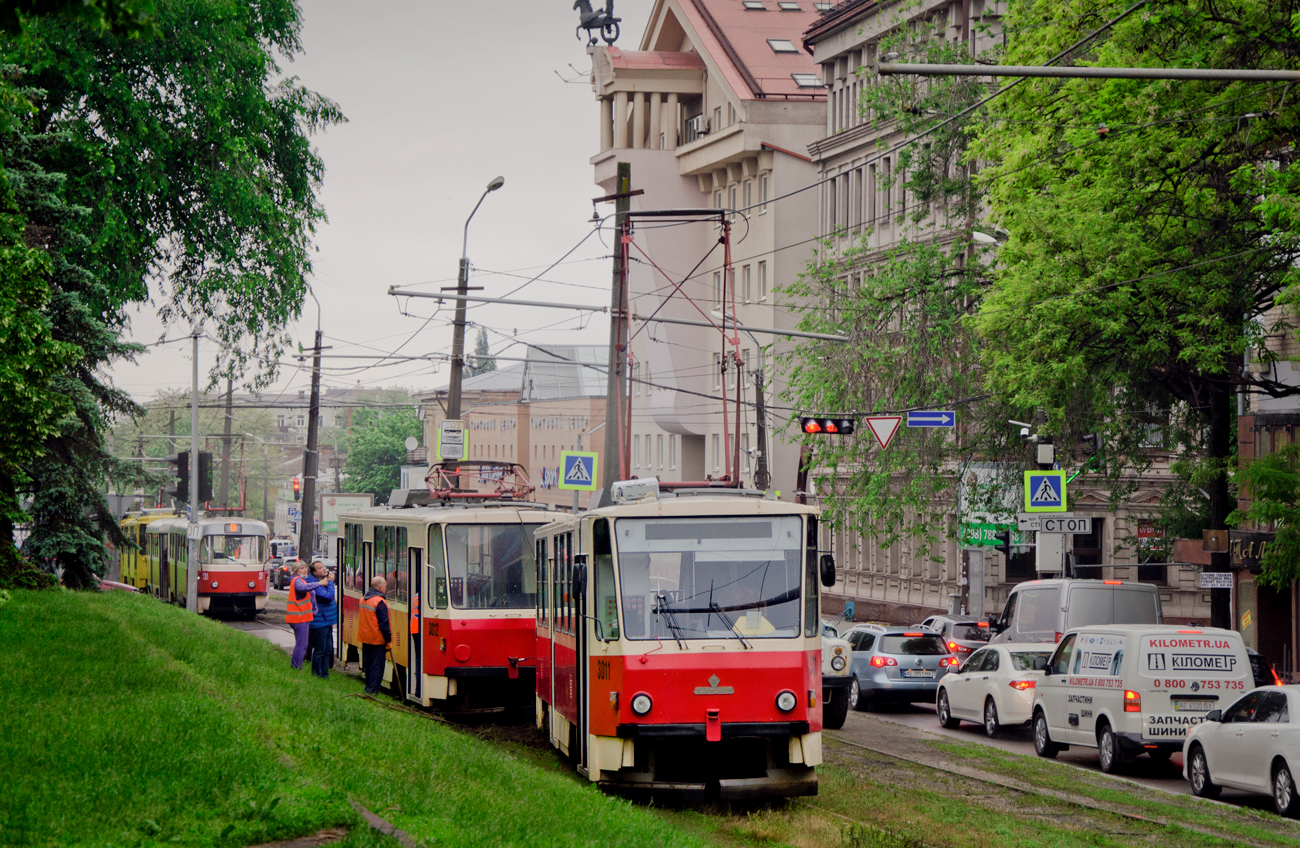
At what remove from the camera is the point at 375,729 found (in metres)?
14.7

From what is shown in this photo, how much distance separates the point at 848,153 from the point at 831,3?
19.2 m

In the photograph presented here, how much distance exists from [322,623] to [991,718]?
33.5ft

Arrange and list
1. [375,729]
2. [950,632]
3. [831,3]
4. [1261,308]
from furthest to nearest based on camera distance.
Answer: [831,3], [950,632], [1261,308], [375,729]

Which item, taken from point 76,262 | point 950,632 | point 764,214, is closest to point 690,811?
point 76,262

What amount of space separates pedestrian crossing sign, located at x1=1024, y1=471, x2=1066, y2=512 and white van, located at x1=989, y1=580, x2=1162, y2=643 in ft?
9.94

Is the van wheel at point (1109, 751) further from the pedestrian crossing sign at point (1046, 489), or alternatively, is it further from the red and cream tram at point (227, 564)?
the red and cream tram at point (227, 564)

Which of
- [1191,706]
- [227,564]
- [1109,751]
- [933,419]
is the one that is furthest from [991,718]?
[227,564]

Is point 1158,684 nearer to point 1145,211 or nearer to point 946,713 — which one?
point 946,713

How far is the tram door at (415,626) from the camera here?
2114cm

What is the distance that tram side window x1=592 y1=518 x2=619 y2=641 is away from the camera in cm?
1395

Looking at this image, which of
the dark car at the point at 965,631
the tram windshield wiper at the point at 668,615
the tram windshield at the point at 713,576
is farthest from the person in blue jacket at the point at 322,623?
the dark car at the point at 965,631

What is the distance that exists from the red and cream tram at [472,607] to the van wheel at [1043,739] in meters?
6.95

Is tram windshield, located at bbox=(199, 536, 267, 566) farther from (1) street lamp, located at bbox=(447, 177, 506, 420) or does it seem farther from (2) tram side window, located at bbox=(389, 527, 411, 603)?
(2) tram side window, located at bbox=(389, 527, 411, 603)

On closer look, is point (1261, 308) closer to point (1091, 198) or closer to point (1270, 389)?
point (1270, 389)
